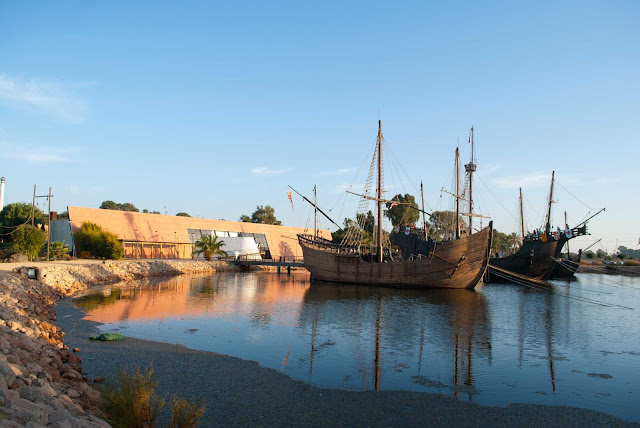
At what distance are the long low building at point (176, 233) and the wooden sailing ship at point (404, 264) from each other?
29.3 feet

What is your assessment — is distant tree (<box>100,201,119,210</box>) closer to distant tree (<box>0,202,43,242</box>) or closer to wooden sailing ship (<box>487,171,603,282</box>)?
distant tree (<box>0,202,43,242</box>)

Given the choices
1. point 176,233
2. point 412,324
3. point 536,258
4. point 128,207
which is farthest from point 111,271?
point 128,207

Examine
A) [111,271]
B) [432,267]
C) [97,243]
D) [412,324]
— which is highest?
[97,243]

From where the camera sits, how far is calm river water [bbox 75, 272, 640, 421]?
35.1 feet

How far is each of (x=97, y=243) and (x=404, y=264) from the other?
1152 inches

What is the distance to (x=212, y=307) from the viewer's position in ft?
74.1

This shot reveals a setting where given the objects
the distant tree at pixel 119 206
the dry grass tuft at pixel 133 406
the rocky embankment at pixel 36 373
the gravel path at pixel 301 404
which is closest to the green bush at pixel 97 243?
the rocky embankment at pixel 36 373

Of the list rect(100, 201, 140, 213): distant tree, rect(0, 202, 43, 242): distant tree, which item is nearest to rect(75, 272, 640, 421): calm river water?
rect(0, 202, 43, 242): distant tree

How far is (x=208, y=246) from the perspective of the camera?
52062mm

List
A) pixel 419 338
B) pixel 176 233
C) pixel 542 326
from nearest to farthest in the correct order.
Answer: pixel 419 338 < pixel 542 326 < pixel 176 233

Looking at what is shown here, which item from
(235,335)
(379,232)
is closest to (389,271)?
(379,232)

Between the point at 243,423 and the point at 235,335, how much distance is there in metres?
8.23

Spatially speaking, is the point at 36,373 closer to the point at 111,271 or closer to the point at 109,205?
the point at 111,271

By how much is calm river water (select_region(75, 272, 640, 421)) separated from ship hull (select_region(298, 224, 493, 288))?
215 inches
